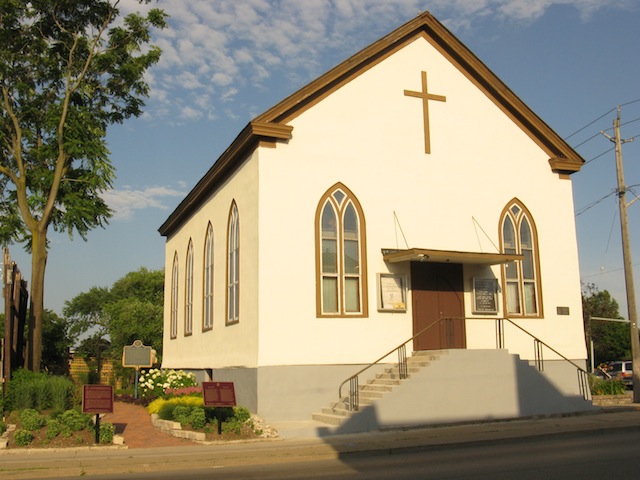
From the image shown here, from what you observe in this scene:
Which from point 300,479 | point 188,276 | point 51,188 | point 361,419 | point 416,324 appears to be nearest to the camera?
point 300,479

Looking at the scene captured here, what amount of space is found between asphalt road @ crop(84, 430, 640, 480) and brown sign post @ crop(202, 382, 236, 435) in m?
2.94

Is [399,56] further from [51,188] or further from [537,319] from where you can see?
[51,188]

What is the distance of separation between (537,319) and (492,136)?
5.78 metres

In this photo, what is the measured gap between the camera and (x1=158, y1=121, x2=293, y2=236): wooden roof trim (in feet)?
59.9

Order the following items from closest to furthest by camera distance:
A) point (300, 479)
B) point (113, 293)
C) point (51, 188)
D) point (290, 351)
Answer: point (300, 479), point (290, 351), point (51, 188), point (113, 293)

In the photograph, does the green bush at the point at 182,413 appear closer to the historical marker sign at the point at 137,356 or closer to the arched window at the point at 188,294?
the arched window at the point at 188,294

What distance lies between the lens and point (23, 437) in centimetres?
1373

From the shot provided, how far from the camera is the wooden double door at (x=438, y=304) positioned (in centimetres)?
1945

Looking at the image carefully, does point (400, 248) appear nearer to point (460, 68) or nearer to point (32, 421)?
point (460, 68)

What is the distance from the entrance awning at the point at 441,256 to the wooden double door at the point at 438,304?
507 millimetres

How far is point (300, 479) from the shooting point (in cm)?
1041

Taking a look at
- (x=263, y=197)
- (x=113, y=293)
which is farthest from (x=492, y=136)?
(x=113, y=293)

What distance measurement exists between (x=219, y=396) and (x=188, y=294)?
41.5 ft

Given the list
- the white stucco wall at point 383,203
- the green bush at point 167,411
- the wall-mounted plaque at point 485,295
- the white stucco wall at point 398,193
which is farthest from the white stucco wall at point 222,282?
the wall-mounted plaque at point 485,295
